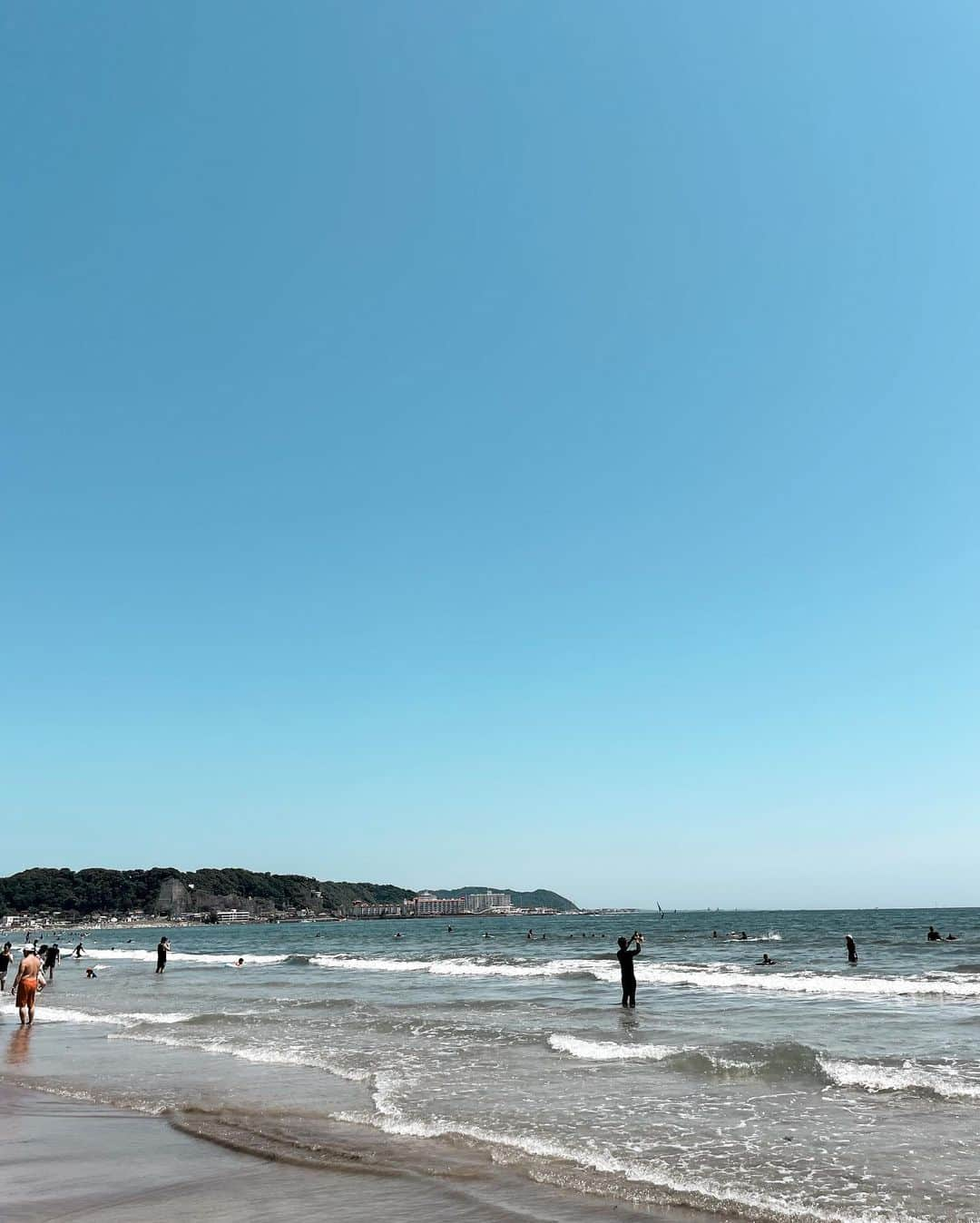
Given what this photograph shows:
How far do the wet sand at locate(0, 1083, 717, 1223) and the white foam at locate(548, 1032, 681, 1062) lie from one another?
7.31m

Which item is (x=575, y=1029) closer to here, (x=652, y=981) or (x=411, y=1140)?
(x=411, y=1140)

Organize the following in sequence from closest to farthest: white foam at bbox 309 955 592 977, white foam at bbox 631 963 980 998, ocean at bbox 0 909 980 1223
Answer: ocean at bbox 0 909 980 1223, white foam at bbox 631 963 980 998, white foam at bbox 309 955 592 977

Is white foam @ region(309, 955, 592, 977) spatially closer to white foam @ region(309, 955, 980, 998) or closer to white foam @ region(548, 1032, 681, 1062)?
white foam @ region(309, 955, 980, 998)

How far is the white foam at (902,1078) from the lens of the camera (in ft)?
42.1

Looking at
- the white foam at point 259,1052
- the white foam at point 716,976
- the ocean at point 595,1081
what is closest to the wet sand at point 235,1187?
the ocean at point 595,1081

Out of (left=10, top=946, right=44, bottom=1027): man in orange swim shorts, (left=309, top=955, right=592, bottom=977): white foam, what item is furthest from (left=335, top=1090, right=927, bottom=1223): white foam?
(left=309, top=955, right=592, bottom=977): white foam

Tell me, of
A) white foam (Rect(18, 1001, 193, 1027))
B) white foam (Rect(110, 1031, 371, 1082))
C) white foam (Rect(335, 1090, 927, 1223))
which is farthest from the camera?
white foam (Rect(18, 1001, 193, 1027))

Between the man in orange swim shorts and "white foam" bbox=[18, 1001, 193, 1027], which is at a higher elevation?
the man in orange swim shorts

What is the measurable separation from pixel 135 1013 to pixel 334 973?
62.7ft

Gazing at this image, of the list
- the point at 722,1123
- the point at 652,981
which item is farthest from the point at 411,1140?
the point at 652,981

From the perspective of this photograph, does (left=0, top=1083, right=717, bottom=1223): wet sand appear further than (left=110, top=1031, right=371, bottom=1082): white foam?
No

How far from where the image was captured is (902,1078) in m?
13.8

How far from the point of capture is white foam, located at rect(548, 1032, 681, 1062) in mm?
16203

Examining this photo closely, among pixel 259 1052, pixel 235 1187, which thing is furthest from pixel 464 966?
pixel 235 1187
